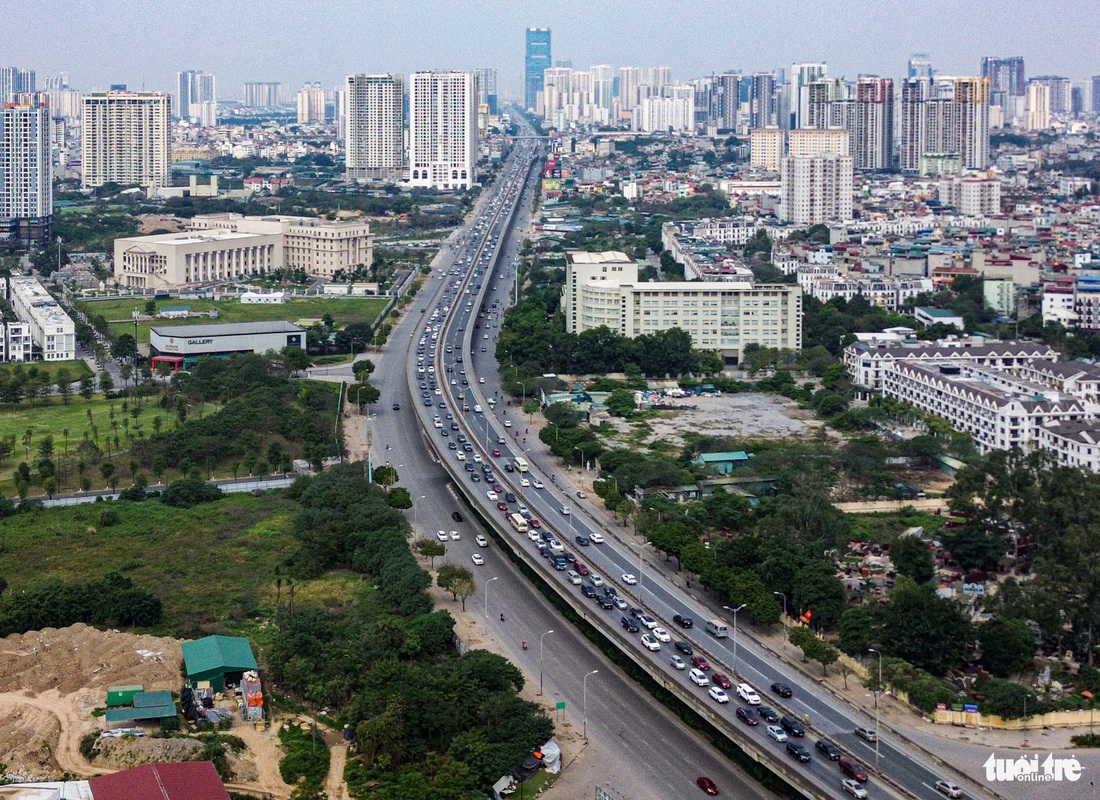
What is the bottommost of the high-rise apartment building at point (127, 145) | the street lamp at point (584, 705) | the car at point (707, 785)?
the car at point (707, 785)

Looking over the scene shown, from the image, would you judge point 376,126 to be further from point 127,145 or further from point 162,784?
point 162,784

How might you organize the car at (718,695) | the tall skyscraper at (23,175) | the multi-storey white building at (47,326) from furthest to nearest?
1. the tall skyscraper at (23,175)
2. the multi-storey white building at (47,326)
3. the car at (718,695)

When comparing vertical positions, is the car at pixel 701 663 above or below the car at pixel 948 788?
above

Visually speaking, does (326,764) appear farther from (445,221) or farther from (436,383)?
(445,221)

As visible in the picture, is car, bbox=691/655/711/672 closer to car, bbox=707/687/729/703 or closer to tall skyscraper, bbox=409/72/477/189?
car, bbox=707/687/729/703

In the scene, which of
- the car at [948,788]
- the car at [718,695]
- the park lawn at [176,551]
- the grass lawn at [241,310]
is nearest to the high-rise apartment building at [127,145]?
the grass lawn at [241,310]

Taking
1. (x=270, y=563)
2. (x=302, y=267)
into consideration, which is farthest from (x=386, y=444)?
(x=302, y=267)

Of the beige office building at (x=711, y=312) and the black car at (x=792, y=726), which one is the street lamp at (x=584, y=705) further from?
the beige office building at (x=711, y=312)

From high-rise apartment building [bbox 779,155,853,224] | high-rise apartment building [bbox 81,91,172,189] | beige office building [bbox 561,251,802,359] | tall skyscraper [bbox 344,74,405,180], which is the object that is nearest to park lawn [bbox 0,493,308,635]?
beige office building [bbox 561,251,802,359]
